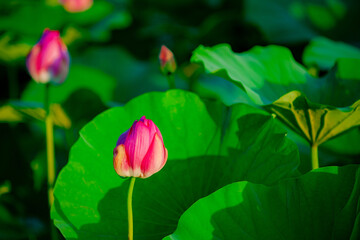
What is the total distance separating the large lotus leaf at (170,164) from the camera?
0.75 metres

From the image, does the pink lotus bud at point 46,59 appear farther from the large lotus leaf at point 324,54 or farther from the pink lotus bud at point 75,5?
the pink lotus bud at point 75,5

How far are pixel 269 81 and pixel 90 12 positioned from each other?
4.40ft

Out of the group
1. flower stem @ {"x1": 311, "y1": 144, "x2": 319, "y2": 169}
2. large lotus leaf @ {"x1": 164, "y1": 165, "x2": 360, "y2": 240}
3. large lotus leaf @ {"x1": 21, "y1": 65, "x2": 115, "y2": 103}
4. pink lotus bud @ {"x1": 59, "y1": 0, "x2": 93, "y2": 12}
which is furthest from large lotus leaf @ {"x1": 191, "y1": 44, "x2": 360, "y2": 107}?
pink lotus bud @ {"x1": 59, "y1": 0, "x2": 93, "y2": 12}

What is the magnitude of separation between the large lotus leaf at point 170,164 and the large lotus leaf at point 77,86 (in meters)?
0.89

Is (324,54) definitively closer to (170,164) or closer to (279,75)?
(279,75)

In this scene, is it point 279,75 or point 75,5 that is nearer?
point 279,75

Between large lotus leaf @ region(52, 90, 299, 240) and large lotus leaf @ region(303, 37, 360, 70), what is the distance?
51 cm

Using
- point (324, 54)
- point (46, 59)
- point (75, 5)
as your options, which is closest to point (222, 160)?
point (46, 59)

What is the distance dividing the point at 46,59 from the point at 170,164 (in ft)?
1.11

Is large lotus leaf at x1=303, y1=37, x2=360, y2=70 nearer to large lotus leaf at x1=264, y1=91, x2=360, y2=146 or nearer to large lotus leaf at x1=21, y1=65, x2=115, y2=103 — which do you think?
large lotus leaf at x1=264, y1=91, x2=360, y2=146

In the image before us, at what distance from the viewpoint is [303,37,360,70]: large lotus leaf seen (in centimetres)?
124

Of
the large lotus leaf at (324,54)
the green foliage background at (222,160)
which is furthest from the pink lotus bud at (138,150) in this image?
the large lotus leaf at (324,54)

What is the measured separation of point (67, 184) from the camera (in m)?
0.77

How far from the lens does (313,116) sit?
0.78m
